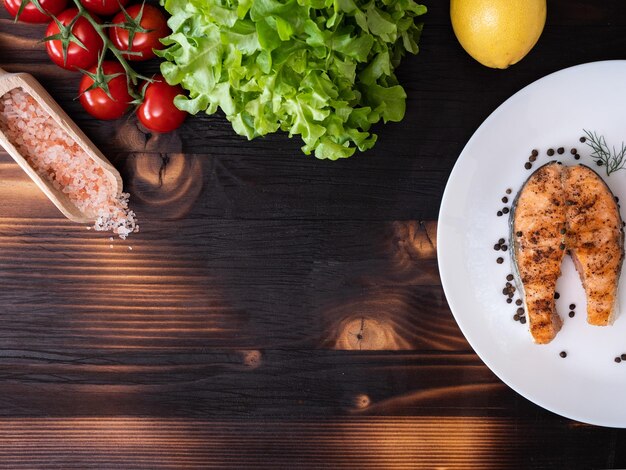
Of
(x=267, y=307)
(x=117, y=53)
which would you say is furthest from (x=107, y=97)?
(x=267, y=307)

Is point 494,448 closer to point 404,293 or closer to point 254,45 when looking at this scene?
point 404,293

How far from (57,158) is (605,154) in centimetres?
110

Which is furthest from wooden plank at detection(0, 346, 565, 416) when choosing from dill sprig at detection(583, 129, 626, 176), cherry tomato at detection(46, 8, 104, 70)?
cherry tomato at detection(46, 8, 104, 70)

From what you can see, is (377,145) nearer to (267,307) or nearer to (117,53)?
(267,307)

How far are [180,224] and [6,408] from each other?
0.56 metres

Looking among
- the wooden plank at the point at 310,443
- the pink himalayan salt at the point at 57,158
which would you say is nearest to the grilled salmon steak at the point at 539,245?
the wooden plank at the point at 310,443

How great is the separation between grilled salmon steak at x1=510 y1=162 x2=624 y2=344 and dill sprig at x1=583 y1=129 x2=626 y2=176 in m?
0.06

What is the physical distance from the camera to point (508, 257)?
127 cm

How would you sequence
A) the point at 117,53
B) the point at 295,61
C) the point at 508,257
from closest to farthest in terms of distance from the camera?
the point at 295,61 < the point at 117,53 < the point at 508,257

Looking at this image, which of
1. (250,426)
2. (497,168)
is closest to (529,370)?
(497,168)

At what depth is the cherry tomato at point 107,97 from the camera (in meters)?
1.19

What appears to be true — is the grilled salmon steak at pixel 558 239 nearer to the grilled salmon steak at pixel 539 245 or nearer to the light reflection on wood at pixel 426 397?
the grilled salmon steak at pixel 539 245

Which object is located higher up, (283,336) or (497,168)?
(497,168)

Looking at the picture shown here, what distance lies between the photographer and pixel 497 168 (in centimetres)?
125
